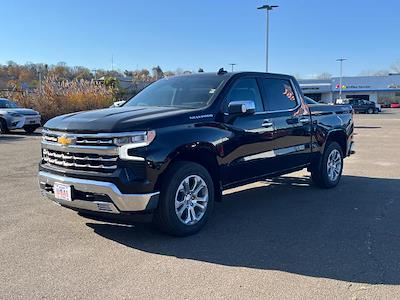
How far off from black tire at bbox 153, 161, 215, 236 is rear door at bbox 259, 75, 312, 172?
71.7 inches

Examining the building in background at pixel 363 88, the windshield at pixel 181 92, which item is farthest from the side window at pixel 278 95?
the building in background at pixel 363 88

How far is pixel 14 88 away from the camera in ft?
93.9

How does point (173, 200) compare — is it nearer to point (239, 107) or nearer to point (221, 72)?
point (239, 107)

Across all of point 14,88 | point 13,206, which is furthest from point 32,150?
point 14,88

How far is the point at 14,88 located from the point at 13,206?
24177mm

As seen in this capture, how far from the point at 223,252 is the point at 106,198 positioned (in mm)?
1368

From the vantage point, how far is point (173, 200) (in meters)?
4.98

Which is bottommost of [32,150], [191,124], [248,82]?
[32,150]

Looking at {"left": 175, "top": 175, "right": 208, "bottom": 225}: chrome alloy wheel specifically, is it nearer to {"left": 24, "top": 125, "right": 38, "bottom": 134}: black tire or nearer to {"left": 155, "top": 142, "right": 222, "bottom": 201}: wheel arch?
{"left": 155, "top": 142, "right": 222, "bottom": 201}: wheel arch

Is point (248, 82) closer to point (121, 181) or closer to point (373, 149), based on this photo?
point (121, 181)

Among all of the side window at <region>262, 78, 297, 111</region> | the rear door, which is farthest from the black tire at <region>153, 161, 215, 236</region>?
the side window at <region>262, 78, 297, 111</region>

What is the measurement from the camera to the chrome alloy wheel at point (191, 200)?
5125mm

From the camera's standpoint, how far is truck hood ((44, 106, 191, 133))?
15.8ft

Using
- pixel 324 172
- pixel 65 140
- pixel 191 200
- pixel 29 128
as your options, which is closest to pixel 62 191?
pixel 65 140
